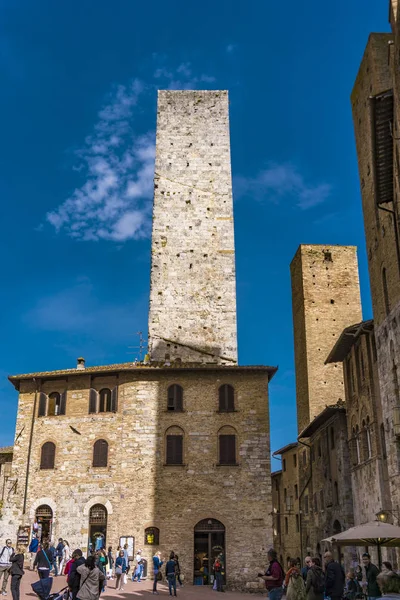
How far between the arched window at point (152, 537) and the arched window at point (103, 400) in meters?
5.04

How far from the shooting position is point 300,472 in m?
39.4

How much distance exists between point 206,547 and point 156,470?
349 centimetres

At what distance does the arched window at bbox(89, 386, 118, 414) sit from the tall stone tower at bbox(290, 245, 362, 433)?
15.4 m

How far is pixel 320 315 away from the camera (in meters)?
41.7

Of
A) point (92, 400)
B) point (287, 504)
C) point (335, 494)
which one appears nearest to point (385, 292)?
point (335, 494)

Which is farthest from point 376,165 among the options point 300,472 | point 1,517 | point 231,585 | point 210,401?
point 300,472

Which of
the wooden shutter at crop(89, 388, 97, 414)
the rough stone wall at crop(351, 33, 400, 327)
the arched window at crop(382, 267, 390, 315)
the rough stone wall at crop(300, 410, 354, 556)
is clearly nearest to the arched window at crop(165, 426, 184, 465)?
the wooden shutter at crop(89, 388, 97, 414)

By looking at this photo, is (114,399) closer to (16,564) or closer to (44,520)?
(44,520)

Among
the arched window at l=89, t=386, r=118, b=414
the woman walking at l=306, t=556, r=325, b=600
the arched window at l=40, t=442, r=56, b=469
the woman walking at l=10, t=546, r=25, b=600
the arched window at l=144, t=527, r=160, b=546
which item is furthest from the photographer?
the arched window at l=89, t=386, r=118, b=414

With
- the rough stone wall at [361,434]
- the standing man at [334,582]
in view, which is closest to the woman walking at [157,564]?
the rough stone wall at [361,434]

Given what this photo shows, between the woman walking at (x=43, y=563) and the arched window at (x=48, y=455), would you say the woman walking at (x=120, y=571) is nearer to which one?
the arched window at (x=48, y=455)

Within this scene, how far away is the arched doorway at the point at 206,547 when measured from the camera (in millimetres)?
25109

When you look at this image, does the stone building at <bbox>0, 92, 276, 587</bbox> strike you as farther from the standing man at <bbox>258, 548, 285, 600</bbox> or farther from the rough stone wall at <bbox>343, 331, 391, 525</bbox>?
the standing man at <bbox>258, 548, 285, 600</bbox>

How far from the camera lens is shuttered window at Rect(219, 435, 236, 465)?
87.0 ft
